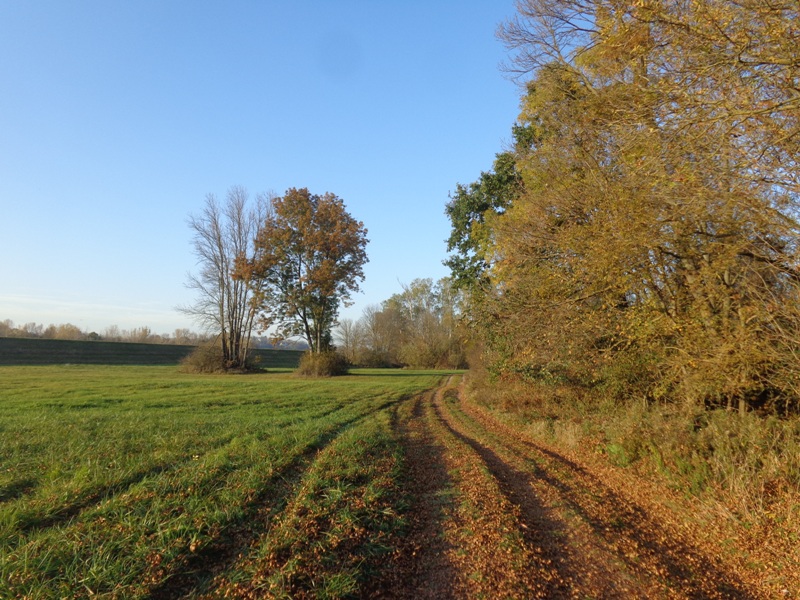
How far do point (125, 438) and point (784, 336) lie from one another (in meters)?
10.8

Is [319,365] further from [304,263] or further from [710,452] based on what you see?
[710,452]

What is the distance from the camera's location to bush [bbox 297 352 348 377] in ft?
102

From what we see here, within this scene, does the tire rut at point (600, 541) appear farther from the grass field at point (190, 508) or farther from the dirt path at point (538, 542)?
the grass field at point (190, 508)

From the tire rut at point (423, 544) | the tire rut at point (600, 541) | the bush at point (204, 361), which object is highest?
the bush at point (204, 361)

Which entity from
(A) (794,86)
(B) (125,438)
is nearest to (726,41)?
(A) (794,86)

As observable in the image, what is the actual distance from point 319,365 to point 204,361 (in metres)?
10.9

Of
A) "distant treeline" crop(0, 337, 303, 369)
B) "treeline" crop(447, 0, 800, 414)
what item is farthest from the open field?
"distant treeline" crop(0, 337, 303, 369)

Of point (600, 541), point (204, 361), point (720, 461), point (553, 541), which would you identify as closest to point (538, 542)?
point (553, 541)

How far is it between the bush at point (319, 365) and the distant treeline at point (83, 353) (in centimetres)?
1042

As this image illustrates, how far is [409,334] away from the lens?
6162 centimetres

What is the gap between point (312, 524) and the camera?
450cm

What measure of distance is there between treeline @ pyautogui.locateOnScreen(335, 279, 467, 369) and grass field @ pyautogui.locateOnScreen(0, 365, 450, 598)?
113 ft

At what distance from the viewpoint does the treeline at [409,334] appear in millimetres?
52656

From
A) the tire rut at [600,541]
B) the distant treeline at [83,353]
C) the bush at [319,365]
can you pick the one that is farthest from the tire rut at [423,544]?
the distant treeline at [83,353]
